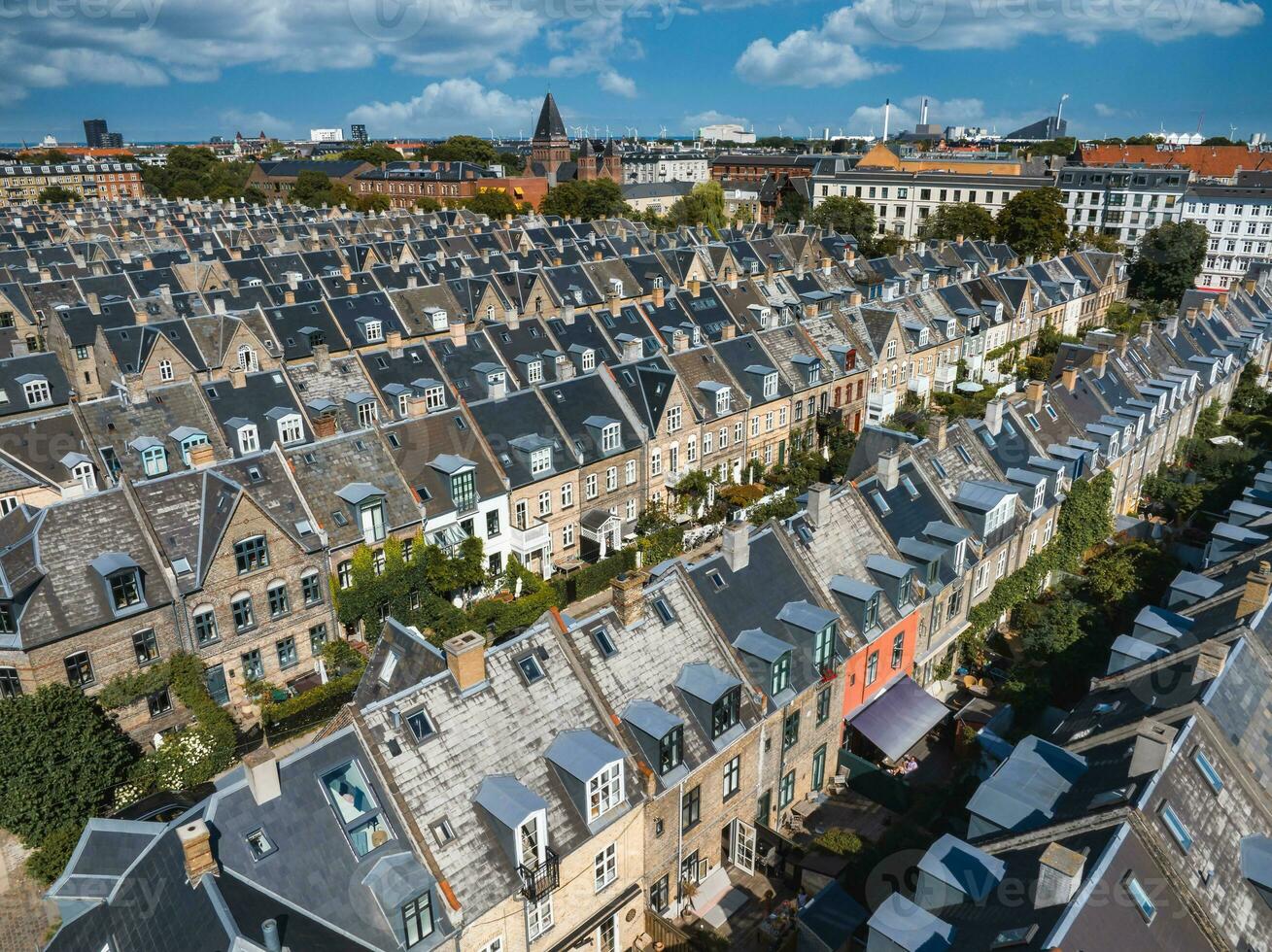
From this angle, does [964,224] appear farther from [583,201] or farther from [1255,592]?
[1255,592]

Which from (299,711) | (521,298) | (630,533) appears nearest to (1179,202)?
(521,298)

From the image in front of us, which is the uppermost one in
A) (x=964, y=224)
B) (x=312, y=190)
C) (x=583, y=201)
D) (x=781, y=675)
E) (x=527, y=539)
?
(x=312, y=190)

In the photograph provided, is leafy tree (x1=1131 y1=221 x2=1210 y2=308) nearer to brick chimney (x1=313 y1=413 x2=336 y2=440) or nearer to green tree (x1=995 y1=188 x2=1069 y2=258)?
green tree (x1=995 y1=188 x2=1069 y2=258)

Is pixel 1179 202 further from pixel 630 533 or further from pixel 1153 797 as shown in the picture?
pixel 1153 797

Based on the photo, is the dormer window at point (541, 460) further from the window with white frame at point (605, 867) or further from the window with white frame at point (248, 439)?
the window with white frame at point (605, 867)

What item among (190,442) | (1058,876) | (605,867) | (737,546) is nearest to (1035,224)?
(737,546)

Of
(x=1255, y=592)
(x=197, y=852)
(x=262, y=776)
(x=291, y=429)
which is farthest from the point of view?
(x=291, y=429)

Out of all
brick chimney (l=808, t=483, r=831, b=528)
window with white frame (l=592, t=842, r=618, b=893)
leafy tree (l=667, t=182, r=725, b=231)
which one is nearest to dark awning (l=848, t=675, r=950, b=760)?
brick chimney (l=808, t=483, r=831, b=528)
